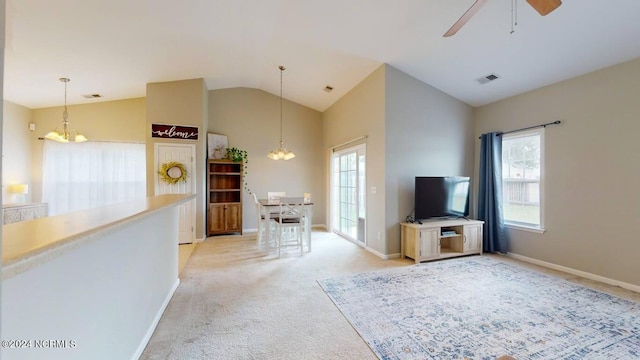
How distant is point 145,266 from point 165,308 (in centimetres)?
81

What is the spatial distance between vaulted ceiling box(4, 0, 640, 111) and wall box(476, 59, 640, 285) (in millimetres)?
297

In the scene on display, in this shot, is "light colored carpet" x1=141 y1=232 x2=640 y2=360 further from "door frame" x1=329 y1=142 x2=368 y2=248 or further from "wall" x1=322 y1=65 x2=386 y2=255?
"door frame" x1=329 y1=142 x2=368 y2=248

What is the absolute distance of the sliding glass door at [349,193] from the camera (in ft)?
17.5

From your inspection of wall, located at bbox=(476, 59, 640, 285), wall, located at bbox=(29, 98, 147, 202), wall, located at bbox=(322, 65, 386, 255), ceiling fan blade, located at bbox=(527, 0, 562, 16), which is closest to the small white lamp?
wall, located at bbox=(29, 98, 147, 202)

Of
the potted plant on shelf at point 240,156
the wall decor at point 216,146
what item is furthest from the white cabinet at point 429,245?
the wall decor at point 216,146

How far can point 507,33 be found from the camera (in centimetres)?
325

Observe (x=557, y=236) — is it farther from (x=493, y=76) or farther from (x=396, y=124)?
(x=396, y=124)

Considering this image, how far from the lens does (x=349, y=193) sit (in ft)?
19.4

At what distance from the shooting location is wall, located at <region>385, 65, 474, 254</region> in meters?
4.48

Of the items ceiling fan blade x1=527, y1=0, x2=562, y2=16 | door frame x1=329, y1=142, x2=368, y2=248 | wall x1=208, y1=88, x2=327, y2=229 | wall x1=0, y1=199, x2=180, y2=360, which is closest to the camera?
wall x1=0, y1=199, x2=180, y2=360

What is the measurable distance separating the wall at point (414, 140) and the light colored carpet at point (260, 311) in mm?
1023

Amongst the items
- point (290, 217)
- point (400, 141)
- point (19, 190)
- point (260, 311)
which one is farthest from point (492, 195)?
point (19, 190)

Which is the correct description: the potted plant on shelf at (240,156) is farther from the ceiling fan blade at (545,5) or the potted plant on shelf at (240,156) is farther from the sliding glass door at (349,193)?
the ceiling fan blade at (545,5)

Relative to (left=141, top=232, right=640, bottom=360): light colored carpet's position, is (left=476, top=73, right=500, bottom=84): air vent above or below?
above
